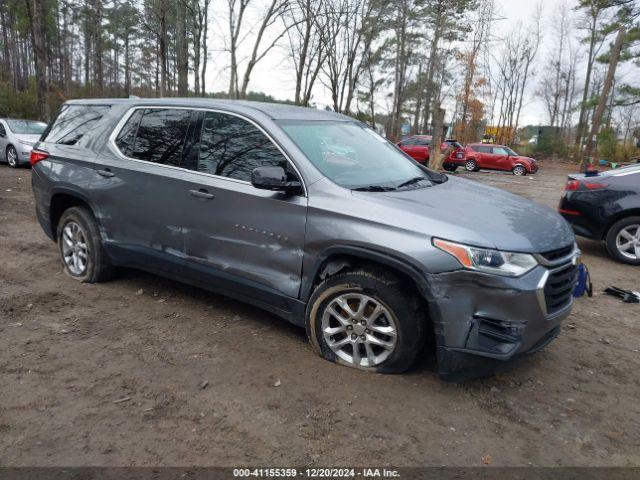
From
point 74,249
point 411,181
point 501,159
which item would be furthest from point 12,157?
point 501,159

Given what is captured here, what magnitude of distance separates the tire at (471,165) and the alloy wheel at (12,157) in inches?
785

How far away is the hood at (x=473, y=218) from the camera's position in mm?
2975

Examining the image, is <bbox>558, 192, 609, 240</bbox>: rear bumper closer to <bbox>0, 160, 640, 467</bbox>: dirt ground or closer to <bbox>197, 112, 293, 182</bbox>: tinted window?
<bbox>0, 160, 640, 467</bbox>: dirt ground

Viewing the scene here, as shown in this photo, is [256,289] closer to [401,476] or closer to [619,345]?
[401,476]

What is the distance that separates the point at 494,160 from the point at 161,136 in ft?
76.8

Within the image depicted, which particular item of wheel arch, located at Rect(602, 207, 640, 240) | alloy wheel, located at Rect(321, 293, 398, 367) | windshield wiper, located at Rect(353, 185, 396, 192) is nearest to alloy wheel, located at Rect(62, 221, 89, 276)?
alloy wheel, located at Rect(321, 293, 398, 367)

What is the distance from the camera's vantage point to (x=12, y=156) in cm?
1428

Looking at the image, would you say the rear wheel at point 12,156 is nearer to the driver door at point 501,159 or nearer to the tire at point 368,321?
the tire at point 368,321

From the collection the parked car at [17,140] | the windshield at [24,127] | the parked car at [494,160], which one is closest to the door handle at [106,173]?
the parked car at [17,140]

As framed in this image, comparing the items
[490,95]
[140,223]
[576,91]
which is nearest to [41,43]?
[140,223]

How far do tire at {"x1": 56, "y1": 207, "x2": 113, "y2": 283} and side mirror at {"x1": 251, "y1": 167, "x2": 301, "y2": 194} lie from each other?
2.20 m

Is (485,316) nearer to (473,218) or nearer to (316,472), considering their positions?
(473,218)

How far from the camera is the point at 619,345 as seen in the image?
4.09 meters

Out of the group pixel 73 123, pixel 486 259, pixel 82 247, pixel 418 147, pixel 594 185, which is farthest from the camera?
pixel 418 147
